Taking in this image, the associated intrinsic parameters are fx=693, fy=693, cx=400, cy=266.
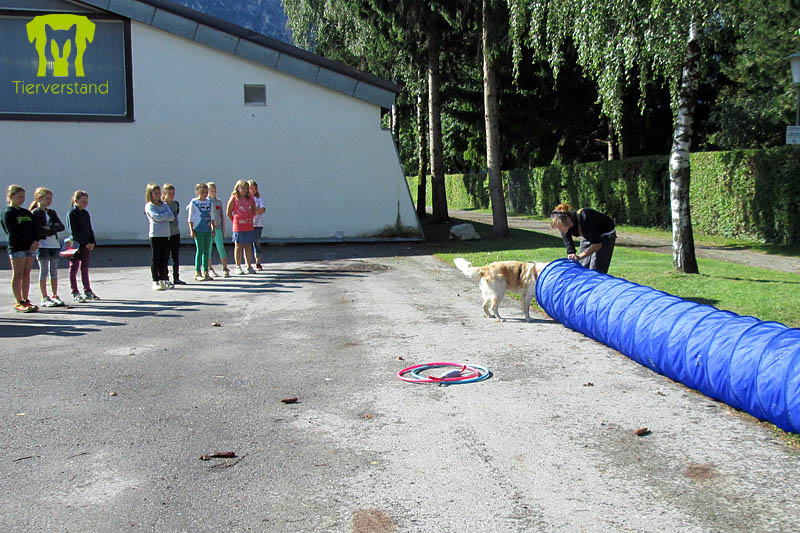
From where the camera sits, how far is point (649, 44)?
1140 cm

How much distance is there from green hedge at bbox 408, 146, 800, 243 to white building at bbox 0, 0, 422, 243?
32.3ft

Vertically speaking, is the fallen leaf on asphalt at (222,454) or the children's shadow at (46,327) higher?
the children's shadow at (46,327)

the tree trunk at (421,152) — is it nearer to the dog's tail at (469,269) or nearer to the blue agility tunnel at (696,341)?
the dog's tail at (469,269)

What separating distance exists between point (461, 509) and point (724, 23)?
36.7 feet

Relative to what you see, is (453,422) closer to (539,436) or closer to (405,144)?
(539,436)

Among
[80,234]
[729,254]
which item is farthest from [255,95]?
[729,254]

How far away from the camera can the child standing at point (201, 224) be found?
13227 mm

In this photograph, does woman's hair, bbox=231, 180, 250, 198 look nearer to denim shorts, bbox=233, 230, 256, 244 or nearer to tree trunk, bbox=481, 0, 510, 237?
denim shorts, bbox=233, 230, 256, 244

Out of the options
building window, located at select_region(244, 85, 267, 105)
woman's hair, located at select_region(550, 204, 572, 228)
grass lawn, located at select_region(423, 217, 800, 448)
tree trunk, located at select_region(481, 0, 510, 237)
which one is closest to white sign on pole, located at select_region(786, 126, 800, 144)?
grass lawn, located at select_region(423, 217, 800, 448)

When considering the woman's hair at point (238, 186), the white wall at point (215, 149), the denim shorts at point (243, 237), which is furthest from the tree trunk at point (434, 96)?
the denim shorts at point (243, 237)

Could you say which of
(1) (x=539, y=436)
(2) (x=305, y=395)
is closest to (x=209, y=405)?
(2) (x=305, y=395)

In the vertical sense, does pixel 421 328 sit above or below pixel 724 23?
below

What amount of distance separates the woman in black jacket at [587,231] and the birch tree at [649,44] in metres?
3.61

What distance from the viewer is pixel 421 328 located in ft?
29.0
